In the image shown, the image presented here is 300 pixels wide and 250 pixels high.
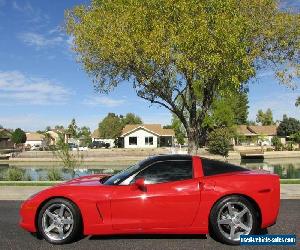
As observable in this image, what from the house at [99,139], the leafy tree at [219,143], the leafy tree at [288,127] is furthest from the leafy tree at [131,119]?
the leafy tree at [219,143]

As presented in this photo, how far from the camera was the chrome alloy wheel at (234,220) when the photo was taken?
679 centimetres

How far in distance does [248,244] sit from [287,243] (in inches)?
23.8

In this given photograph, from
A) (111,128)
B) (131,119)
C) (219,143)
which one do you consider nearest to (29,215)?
(219,143)

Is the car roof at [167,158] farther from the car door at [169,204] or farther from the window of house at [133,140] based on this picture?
the window of house at [133,140]

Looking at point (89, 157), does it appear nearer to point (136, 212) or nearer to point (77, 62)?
point (77, 62)

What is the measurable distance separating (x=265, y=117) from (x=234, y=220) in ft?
468

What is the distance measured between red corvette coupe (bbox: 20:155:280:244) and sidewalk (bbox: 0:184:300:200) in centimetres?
628

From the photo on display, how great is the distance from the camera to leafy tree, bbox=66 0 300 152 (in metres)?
18.2

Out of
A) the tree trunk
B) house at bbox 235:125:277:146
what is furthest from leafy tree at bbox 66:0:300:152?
house at bbox 235:125:277:146

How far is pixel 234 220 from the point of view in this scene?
679cm

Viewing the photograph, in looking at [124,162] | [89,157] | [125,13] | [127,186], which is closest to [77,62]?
[125,13]

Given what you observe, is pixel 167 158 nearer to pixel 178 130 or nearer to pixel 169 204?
pixel 169 204

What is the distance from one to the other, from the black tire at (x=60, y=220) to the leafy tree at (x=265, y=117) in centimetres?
14244

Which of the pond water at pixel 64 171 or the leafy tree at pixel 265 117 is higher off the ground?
the leafy tree at pixel 265 117
